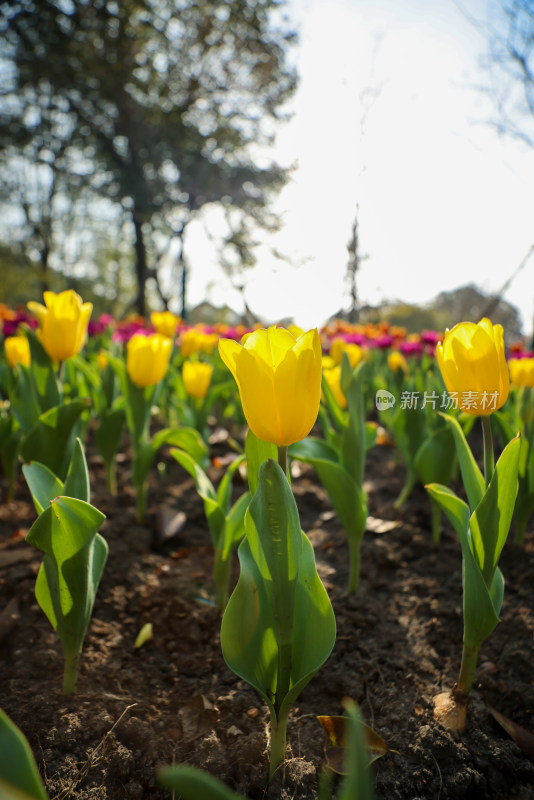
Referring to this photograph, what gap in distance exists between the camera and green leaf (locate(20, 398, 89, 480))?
5.08 ft

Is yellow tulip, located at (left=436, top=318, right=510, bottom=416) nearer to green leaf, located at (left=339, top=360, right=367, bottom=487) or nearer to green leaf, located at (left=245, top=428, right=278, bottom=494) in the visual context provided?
green leaf, located at (left=245, top=428, right=278, bottom=494)

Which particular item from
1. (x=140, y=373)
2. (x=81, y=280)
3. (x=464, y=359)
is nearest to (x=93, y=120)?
(x=81, y=280)

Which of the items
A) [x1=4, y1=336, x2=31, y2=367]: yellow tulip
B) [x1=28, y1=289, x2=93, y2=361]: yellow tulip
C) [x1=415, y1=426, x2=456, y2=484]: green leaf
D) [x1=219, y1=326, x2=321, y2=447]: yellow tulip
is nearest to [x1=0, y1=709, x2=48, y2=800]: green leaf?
[x1=219, y1=326, x2=321, y2=447]: yellow tulip

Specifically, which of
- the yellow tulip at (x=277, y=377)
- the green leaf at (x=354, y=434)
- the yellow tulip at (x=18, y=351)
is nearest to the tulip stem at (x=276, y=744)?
the yellow tulip at (x=277, y=377)

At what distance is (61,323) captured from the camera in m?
1.67

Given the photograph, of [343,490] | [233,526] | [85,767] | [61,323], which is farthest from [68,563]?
[61,323]

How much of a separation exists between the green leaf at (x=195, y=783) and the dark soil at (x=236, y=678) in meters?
0.54

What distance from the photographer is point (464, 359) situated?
0.98 meters

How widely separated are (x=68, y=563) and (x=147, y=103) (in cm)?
1585

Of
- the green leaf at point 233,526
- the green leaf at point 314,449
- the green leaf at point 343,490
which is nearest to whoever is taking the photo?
the green leaf at point 233,526

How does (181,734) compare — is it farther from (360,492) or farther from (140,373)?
(140,373)

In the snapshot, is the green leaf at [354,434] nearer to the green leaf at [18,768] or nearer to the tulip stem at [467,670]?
the tulip stem at [467,670]

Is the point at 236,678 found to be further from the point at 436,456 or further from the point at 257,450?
the point at 436,456

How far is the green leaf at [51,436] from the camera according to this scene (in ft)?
5.08
